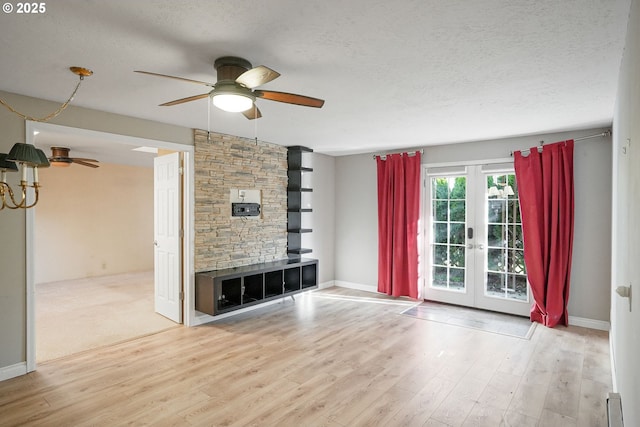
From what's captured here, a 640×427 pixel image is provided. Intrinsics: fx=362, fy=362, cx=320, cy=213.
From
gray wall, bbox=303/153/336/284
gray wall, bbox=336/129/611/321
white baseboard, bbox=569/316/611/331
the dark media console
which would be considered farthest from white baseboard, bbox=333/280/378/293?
white baseboard, bbox=569/316/611/331

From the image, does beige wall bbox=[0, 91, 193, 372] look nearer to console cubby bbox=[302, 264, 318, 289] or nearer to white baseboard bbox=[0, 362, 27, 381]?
white baseboard bbox=[0, 362, 27, 381]

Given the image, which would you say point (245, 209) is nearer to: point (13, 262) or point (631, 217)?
point (13, 262)

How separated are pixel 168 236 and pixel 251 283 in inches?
49.1

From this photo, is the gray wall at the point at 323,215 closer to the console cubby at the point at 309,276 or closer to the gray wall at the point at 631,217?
the console cubby at the point at 309,276

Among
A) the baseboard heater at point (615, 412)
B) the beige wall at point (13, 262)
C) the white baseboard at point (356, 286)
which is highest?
the beige wall at point (13, 262)

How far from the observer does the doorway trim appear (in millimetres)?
3254

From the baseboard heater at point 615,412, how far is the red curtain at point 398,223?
3614 millimetres

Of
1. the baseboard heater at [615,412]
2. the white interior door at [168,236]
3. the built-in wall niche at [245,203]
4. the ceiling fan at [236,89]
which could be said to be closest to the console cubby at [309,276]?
the built-in wall niche at [245,203]

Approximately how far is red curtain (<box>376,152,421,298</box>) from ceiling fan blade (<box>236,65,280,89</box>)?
3905 millimetres

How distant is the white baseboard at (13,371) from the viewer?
3076 mm

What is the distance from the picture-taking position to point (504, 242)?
5.02 metres

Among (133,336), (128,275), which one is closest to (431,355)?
(133,336)

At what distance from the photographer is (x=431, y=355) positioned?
3.59 metres

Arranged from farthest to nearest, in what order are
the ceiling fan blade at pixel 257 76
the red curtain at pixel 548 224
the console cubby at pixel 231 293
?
the console cubby at pixel 231 293 < the red curtain at pixel 548 224 < the ceiling fan blade at pixel 257 76
